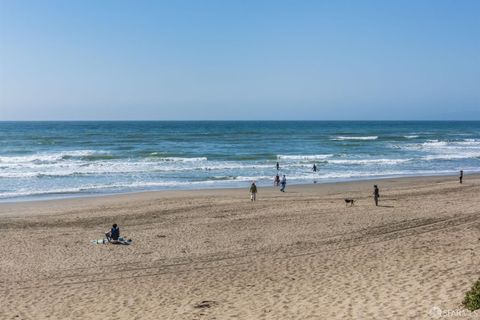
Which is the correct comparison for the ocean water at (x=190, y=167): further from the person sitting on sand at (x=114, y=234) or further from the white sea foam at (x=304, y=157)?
the person sitting on sand at (x=114, y=234)

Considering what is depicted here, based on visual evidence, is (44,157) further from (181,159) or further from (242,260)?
(242,260)

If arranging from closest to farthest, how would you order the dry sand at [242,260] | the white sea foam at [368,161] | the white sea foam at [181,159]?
the dry sand at [242,260], the white sea foam at [368,161], the white sea foam at [181,159]

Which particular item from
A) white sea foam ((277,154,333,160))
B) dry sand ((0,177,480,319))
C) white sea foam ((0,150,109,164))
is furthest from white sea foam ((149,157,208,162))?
dry sand ((0,177,480,319))

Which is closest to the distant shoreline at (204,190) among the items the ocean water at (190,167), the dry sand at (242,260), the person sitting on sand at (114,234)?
the ocean water at (190,167)

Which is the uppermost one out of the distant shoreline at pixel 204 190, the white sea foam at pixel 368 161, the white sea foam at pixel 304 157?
the white sea foam at pixel 304 157

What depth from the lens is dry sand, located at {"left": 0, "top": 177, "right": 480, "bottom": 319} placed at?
10711 millimetres

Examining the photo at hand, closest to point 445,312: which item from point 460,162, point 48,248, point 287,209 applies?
point 48,248

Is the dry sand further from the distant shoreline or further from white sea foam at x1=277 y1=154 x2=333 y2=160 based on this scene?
white sea foam at x1=277 y1=154 x2=333 y2=160

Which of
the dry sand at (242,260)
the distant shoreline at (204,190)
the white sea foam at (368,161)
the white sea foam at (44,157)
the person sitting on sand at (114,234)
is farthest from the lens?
the white sea foam at (44,157)

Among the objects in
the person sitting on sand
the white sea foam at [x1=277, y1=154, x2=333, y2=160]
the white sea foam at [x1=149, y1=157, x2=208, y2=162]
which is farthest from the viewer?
the white sea foam at [x1=277, y1=154, x2=333, y2=160]

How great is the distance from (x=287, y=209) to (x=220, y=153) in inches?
1293

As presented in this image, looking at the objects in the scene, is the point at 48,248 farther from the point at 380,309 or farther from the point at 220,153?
the point at 220,153

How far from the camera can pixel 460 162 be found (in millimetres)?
46719

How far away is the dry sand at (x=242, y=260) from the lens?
10.7 meters
